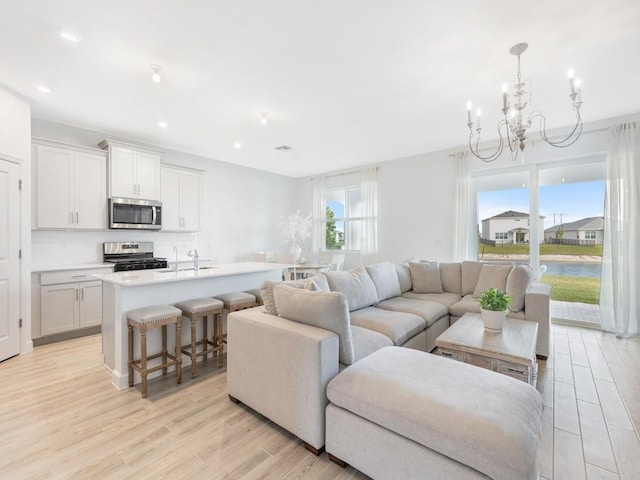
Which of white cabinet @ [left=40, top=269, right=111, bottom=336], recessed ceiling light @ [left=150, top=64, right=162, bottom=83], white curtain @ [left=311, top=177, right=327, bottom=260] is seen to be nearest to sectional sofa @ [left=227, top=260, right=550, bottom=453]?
recessed ceiling light @ [left=150, top=64, right=162, bottom=83]

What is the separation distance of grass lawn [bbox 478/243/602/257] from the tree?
3.19m

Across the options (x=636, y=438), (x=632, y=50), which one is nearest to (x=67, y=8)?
(x=632, y=50)

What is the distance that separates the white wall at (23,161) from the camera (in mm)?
3137

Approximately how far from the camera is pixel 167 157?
520 cm

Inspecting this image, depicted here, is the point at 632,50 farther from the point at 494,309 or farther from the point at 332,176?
the point at 332,176

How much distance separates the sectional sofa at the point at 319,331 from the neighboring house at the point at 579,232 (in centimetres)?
159

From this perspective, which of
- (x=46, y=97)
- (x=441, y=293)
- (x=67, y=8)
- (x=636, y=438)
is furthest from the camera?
(x=441, y=293)

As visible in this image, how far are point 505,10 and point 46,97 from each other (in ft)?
14.7

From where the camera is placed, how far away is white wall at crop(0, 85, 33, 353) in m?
3.14

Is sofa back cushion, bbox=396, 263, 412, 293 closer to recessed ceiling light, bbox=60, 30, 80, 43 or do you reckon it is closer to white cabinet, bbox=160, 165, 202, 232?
white cabinet, bbox=160, 165, 202, 232

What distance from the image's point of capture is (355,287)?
3146mm

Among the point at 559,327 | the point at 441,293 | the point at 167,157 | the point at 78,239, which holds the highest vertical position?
the point at 167,157

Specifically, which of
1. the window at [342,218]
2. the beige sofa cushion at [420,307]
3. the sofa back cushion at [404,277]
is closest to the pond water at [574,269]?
the sofa back cushion at [404,277]

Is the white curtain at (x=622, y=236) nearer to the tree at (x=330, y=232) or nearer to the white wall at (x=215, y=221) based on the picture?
the tree at (x=330, y=232)
